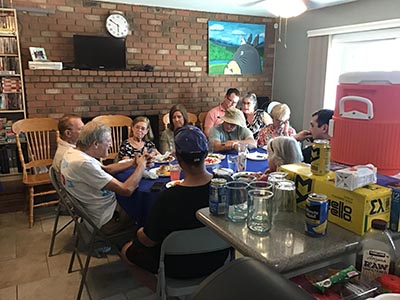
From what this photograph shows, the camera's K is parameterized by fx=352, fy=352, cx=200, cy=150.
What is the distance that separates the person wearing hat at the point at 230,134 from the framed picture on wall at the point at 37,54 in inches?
86.5

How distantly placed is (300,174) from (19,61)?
370 centimetres

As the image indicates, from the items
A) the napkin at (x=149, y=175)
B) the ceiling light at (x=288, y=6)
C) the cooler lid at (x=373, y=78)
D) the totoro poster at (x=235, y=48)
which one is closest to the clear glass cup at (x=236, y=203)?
the cooler lid at (x=373, y=78)

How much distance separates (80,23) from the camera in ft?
14.0

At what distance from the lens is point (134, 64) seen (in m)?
4.64

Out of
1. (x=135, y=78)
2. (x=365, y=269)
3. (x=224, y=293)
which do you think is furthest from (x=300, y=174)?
(x=135, y=78)

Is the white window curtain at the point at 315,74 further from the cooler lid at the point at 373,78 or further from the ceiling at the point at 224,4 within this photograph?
the cooler lid at the point at 373,78

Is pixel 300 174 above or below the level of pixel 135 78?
below

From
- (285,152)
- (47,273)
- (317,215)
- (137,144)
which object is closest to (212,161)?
(137,144)

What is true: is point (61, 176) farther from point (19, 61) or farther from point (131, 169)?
point (19, 61)

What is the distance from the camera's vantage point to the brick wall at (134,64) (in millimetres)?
4113

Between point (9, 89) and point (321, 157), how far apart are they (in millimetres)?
3797

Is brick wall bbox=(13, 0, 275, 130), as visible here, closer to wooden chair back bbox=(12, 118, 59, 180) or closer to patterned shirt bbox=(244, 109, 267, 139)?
wooden chair back bbox=(12, 118, 59, 180)

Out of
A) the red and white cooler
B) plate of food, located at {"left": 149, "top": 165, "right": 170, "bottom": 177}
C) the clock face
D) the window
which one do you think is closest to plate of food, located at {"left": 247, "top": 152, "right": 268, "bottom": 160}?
plate of food, located at {"left": 149, "top": 165, "right": 170, "bottom": 177}

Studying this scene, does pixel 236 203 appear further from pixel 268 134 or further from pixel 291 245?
pixel 268 134
